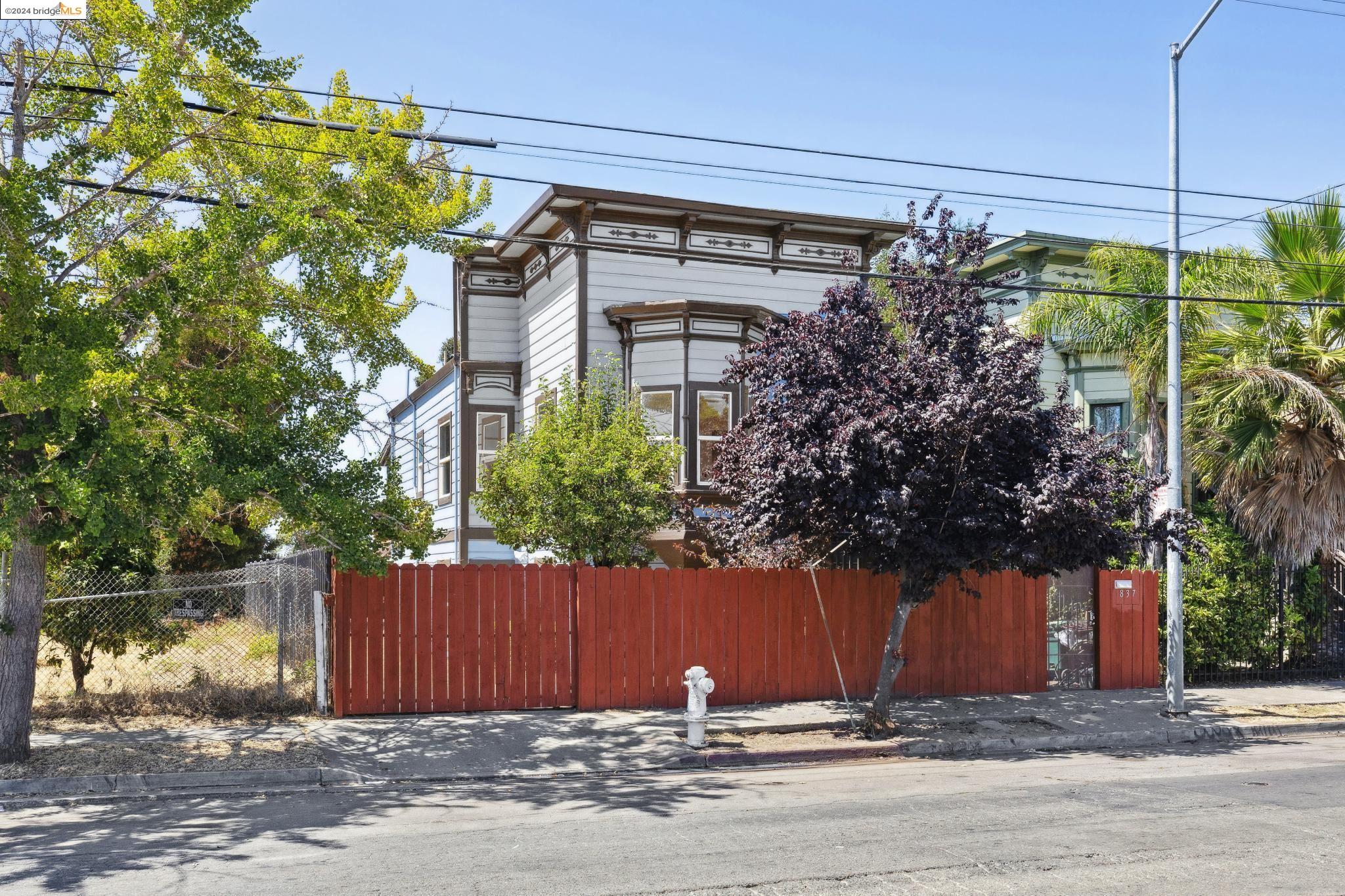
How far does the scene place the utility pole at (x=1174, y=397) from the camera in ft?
47.3

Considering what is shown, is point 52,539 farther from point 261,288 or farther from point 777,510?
point 777,510

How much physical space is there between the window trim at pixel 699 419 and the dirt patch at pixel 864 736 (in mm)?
6404

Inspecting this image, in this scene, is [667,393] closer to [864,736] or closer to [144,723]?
[864,736]

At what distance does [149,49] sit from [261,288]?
250 centimetres

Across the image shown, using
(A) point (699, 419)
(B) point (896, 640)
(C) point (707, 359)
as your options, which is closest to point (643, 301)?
(C) point (707, 359)

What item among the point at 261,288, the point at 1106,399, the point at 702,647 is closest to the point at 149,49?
the point at 261,288

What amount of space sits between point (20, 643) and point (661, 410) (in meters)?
10.9

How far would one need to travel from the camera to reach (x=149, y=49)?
10812mm

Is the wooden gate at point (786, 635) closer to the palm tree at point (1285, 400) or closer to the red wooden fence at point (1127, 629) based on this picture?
the red wooden fence at point (1127, 629)

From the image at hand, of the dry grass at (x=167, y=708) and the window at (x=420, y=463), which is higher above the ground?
the window at (x=420, y=463)

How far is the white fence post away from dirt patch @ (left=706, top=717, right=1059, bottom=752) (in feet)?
15.2

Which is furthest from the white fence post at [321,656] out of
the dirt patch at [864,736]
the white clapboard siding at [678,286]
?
the white clapboard siding at [678,286]

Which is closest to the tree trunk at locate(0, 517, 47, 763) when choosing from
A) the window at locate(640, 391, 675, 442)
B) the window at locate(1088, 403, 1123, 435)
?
the window at locate(640, 391, 675, 442)

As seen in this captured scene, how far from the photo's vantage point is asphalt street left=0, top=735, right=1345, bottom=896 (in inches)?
267
